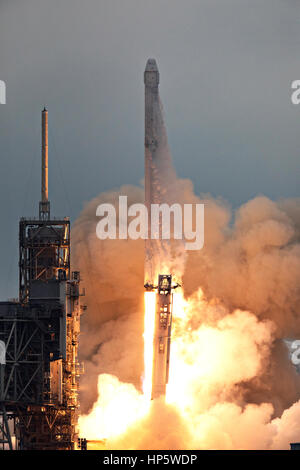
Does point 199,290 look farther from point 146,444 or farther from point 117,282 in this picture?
point 146,444

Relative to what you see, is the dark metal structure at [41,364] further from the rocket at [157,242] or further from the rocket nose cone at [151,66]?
the rocket nose cone at [151,66]

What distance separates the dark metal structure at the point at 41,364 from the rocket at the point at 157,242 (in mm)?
4244

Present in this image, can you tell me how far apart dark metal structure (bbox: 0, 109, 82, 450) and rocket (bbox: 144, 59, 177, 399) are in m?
4.24

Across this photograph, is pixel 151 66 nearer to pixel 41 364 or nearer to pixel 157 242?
pixel 157 242

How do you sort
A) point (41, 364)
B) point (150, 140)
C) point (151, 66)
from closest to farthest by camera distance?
point (41, 364) < point (151, 66) < point (150, 140)

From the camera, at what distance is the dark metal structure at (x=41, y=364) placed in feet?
282

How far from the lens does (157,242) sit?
298 ft

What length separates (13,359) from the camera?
86.2m

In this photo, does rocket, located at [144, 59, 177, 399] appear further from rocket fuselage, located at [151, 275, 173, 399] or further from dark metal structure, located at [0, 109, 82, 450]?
dark metal structure, located at [0, 109, 82, 450]

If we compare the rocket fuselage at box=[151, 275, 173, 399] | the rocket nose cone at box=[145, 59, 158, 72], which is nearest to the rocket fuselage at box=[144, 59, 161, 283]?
the rocket nose cone at box=[145, 59, 158, 72]

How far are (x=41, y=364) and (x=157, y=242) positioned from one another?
933cm

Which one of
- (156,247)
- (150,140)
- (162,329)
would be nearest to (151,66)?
(150,140)
